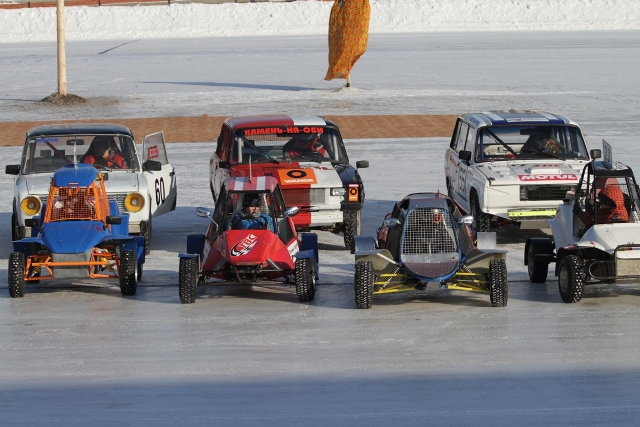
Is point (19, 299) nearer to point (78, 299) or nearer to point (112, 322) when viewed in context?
point (78, 299)

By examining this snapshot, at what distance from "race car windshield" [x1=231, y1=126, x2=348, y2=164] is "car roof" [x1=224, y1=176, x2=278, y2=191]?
2.80 metres

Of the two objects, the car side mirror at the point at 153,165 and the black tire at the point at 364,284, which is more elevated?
the car side mirror at the point at 153,165

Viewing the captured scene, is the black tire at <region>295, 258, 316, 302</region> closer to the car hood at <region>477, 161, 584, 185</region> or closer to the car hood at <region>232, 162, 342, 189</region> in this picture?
the car hood at <region>232, 162, 342, 189</region>

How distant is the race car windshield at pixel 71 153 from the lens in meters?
16.1

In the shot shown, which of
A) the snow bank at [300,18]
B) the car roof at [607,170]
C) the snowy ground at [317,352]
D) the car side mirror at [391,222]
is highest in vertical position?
the snow bank at [300,18]

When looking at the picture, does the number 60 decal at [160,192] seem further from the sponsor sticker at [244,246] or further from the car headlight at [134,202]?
the sponsor sticker at [244,246]

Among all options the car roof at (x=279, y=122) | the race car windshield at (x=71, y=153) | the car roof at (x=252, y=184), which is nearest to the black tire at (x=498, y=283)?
the car roof at (x=252, y=184)

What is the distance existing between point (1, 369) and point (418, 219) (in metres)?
4.82

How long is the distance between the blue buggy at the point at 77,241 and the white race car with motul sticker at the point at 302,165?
2477 millimetres

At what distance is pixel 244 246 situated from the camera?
41.4ft

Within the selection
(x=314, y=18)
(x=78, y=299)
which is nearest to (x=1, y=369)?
(x=78, y=299)

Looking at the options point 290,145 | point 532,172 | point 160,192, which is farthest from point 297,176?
point 532,172

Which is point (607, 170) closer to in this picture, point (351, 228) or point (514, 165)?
point (514, 165)

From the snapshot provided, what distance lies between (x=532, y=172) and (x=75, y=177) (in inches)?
251
